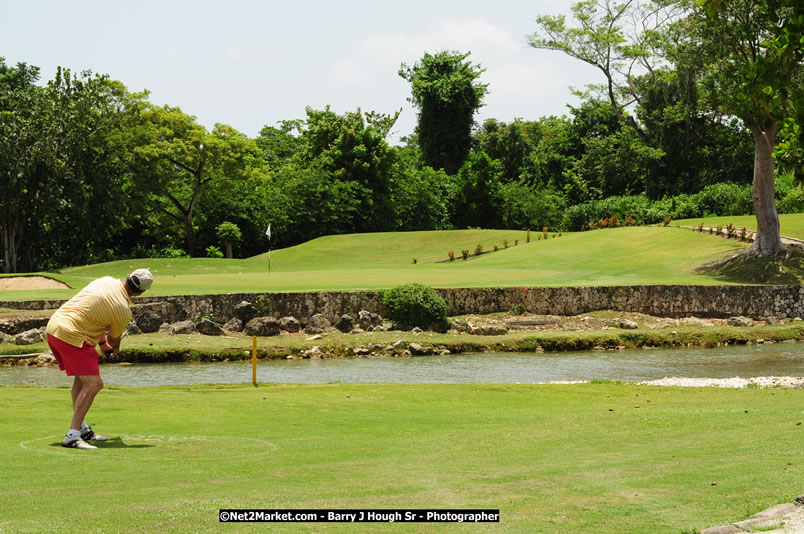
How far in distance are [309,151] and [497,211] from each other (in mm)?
17395

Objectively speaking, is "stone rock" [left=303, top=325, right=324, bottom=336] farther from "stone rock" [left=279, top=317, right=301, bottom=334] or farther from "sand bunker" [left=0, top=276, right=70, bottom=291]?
"sand bunker" [left=0, top=276, right=70, bottom=291]

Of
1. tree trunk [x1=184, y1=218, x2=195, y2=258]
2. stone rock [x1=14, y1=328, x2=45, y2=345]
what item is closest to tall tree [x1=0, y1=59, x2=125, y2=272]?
tree trunk [x1=184, y1=218, x2=195, y2=258]

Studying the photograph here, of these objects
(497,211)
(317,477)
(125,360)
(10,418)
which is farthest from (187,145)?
(317,477)

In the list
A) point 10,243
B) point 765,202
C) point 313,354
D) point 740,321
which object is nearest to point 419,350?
point 313,354

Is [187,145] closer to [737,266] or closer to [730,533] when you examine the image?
[737,266]

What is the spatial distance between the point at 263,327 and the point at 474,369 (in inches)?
366

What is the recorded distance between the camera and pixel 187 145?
63.7 m

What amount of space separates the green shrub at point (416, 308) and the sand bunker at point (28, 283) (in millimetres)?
15337

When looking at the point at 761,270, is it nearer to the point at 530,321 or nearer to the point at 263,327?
the point at 530,321

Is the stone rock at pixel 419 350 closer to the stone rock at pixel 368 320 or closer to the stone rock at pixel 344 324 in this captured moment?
the stone rock at pixel 368 320

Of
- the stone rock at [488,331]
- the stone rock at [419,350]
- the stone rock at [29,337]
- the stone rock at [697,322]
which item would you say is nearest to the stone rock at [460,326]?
the stone rock at [488,331]

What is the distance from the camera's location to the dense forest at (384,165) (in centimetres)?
5544

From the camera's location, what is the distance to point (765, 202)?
42.7 meters

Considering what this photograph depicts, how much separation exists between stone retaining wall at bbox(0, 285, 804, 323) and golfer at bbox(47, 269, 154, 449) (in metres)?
22.3
